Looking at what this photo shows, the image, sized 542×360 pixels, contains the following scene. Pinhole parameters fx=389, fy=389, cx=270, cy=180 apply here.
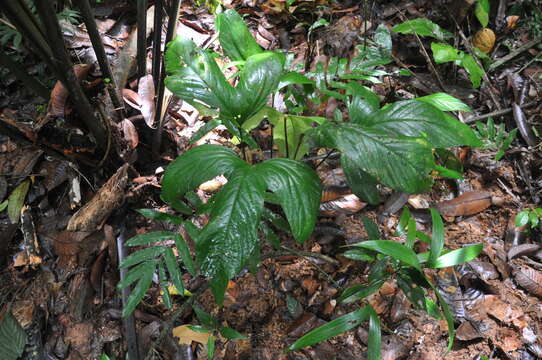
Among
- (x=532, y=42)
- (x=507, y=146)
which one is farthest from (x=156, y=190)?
(x=532, y=42)

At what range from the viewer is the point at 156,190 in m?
1.63

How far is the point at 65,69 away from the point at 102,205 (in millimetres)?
514

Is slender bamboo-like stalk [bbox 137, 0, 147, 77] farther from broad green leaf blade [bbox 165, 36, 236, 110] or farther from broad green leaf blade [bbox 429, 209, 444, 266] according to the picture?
broad green leaf blade [bbox 429, 209, 444, 266]

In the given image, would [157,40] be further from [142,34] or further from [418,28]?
[418,28]

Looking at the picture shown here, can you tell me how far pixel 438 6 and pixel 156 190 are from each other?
171cm

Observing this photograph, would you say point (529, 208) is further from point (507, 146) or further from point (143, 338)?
point (143, 338)

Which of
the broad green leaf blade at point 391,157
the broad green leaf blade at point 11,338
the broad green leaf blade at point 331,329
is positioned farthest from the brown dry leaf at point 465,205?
the broad green leaf blade at point 11,338

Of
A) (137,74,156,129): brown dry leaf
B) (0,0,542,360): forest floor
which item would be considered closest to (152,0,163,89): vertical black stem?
(137,74,156,129): brown dry leaf

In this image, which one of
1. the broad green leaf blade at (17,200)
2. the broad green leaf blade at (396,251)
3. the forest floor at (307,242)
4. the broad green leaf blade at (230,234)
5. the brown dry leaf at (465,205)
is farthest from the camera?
the broad green leaf blade at (17,200)

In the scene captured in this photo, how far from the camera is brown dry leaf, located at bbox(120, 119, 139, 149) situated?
5.13ft

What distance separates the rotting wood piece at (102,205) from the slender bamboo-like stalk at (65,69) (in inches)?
6.2

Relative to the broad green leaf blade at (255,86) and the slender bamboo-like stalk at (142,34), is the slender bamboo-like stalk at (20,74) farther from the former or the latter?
the broad green leaf blade at (255,86)

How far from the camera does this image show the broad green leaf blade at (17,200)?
5.54 ft

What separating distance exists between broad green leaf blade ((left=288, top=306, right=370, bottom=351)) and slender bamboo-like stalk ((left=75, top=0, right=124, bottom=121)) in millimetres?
1137
